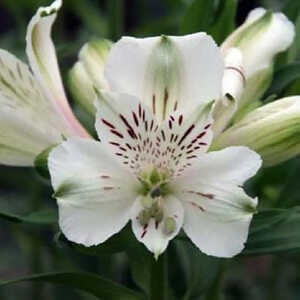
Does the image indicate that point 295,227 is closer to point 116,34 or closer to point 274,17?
point 274,17

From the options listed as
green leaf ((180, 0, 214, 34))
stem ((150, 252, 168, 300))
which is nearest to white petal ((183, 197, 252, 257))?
stem ((150, 252, 168, 300))

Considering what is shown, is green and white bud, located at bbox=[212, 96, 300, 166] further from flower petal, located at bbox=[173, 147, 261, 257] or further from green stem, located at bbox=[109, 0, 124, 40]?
green stem, located at bbox=[109, 0, 124, 40]

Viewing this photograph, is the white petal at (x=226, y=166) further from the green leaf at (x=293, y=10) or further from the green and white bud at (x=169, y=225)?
the green leaf at (x=293, y=10)

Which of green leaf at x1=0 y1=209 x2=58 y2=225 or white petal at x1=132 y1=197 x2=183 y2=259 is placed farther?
green leaf at x1=0 y1=209 x2=58 y2=225

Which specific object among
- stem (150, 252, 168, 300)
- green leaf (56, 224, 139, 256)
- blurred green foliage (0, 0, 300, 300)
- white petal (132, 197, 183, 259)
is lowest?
blurred green foliage (0, 0, 300, 300)

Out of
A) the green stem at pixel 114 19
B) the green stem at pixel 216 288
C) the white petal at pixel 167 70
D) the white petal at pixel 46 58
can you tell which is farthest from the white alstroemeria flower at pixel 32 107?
the green stem at pixel 114 19

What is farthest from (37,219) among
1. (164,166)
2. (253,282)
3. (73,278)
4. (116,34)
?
(253,282)
